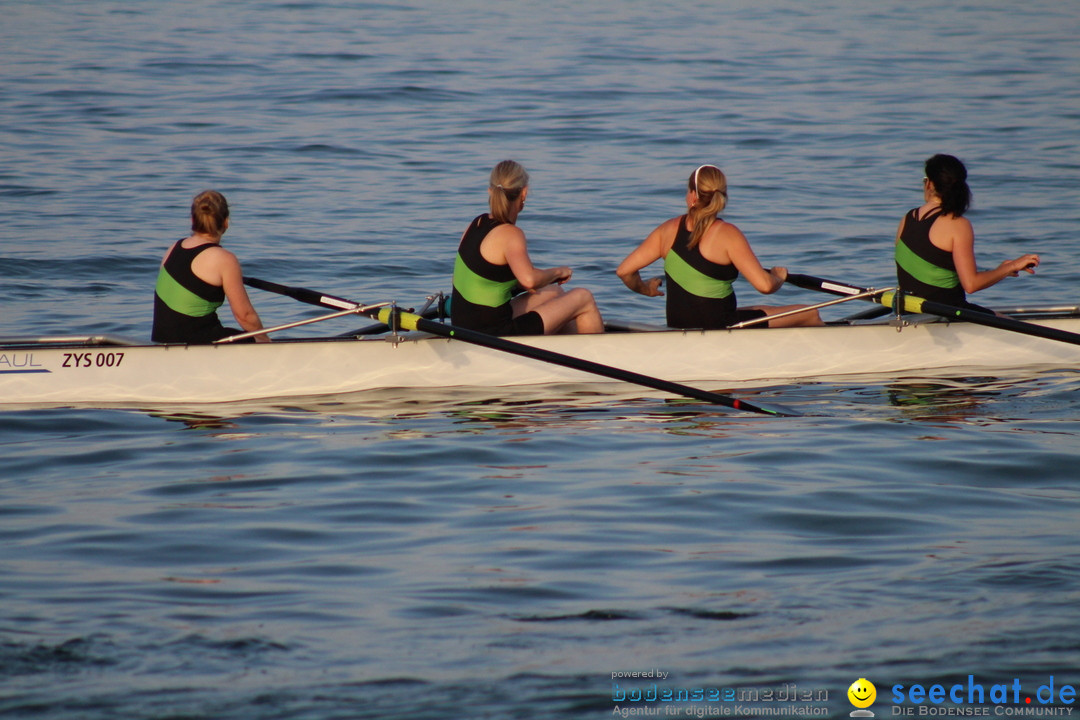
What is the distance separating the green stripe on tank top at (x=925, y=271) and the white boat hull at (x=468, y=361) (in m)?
0.28

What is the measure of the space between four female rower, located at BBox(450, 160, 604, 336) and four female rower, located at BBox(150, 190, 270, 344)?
49.3 inches

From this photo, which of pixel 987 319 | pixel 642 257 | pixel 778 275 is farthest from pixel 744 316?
pixel 987 319

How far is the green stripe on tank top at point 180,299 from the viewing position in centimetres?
724

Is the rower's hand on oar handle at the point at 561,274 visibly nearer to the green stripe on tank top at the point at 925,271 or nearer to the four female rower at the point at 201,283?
the four female rower at the point at 201,283

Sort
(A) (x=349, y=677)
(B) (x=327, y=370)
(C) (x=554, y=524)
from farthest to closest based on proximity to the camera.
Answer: (B) (x=327, y=370) < (C) (x=554, y=524) < (A) (x=349, y=677)

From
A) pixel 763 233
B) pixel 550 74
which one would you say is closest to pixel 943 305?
pixel 763 233

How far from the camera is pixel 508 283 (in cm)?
765

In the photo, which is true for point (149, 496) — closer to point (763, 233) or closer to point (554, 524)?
point (554, 524)

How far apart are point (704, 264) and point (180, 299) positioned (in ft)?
9.94

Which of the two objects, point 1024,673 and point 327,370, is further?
point 327,370

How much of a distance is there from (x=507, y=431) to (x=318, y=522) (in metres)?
1.66

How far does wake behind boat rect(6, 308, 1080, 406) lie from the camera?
732cm

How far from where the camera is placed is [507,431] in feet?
22.8

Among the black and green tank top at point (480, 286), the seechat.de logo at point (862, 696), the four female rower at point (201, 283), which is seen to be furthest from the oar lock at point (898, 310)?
the seechat.de logo at point (862, 696)
